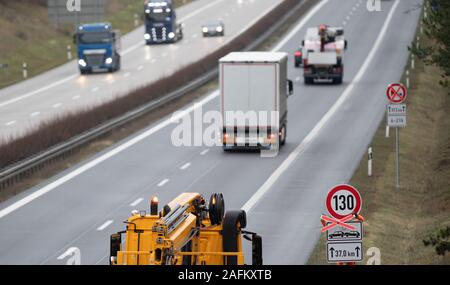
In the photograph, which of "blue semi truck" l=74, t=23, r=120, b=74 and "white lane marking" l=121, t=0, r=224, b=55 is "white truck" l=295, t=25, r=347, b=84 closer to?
"blue semi truck" l=74, t=23, r=120, b=74

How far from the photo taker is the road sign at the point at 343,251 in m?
18.2

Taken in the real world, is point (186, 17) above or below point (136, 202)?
below

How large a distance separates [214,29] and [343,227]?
75331 mm

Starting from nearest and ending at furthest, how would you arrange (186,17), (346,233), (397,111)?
(346,233), (397,111), (186,17)

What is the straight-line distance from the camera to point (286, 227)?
98.2 ft

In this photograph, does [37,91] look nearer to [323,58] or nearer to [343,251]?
[323,58]

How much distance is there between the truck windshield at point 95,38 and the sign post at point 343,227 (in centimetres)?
5466

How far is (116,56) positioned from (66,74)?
10.9ft

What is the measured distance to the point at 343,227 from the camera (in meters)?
18.6

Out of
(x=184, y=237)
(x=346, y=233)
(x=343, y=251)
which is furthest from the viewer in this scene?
(x=346, y=233)

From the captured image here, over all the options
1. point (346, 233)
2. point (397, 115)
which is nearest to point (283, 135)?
point (397, 115)

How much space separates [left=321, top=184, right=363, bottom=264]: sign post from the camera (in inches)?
719

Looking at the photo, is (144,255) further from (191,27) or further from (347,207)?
(191,27)
